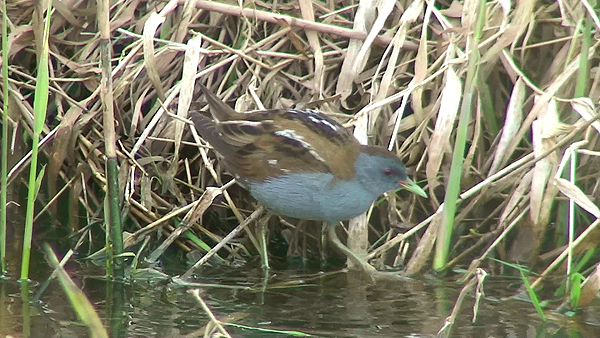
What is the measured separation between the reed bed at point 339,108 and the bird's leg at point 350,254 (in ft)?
0.15

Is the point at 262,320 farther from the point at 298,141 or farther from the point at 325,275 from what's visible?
the point at 298,141

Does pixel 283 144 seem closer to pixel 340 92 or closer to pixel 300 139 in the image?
pixel 300 139

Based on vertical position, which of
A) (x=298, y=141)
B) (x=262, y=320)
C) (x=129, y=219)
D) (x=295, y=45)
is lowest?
(x=262, y=320)

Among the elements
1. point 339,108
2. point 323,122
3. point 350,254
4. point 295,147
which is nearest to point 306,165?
point 295,147

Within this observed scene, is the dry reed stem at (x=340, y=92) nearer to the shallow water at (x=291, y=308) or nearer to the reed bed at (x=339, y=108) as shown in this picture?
the reed bed at (x=339, y=108)

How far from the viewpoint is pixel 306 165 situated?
11.4 feet

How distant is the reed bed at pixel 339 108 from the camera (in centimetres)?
351

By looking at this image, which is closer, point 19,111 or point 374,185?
point 374,185

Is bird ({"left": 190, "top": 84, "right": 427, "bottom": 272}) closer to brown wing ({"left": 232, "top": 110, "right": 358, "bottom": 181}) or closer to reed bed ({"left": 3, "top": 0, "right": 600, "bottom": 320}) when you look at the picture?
brown wing ({"left": 232, "top": 110, "right": 358, "bottom": 181})

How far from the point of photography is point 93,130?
3.91 meters

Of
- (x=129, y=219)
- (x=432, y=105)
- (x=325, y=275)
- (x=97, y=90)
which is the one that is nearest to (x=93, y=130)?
(x=97, y=90)

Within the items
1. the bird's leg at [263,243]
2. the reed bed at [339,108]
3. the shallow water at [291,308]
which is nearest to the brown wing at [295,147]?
the reed bed at [339,108]

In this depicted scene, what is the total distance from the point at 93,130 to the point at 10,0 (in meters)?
0.83

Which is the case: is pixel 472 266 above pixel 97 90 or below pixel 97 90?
below
